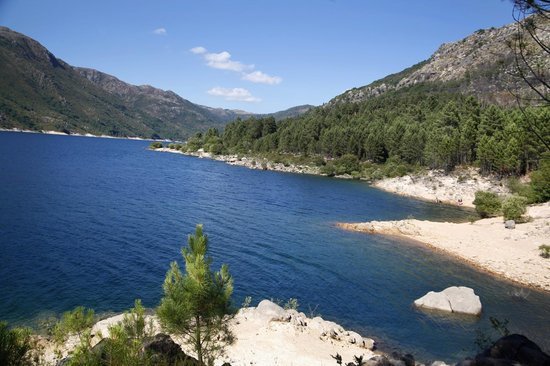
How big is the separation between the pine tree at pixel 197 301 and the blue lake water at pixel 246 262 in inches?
572

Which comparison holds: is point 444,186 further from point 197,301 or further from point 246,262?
point 197,301

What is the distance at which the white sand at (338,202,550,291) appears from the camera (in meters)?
36.7

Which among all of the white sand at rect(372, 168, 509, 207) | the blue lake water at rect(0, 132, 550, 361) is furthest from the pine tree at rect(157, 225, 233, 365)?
the white sand at rect(372, 168, 509, 207)

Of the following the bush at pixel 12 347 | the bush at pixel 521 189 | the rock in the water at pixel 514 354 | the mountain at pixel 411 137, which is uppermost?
the mountain at pixel 411 137

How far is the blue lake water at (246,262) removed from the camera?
26000 mm

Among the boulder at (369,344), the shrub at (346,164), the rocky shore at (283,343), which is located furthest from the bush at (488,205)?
the shrub at (346,164)

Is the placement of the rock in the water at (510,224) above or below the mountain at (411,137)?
below

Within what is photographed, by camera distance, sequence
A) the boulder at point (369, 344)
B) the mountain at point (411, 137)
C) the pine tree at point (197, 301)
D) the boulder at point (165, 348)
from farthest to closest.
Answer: the mountain at point (411, 137) < the boulder at point (369, 344) < the pine tree at point (197, 301) < the boulder at point (165, 348)

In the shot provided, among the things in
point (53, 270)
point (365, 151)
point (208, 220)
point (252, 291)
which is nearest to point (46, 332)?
point (53, 270)

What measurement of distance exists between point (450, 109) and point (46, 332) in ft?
455

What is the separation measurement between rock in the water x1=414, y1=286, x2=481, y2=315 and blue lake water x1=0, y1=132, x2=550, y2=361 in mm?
1050

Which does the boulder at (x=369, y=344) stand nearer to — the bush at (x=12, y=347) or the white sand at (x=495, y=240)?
the bush at (x=12, y=347)

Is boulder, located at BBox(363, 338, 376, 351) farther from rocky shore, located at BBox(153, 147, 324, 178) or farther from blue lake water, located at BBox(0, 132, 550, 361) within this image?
rocky shore, located at BBox(153, 147, 324, 178)

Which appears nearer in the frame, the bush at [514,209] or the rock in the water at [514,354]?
the rock in the water at [514,354]
